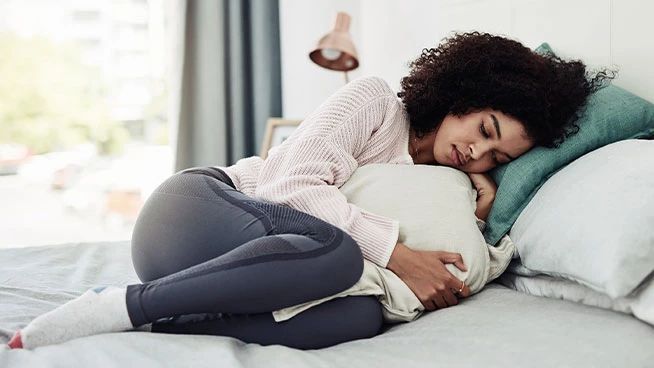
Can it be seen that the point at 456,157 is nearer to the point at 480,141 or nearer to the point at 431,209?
the point at 480,141

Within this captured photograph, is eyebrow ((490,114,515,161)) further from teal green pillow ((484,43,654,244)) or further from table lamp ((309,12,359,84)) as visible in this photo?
table lamp ((309,12,359,84))

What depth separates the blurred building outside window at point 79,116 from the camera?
9.93 feet

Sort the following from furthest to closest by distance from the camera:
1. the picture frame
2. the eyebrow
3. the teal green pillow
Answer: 1. the picture frame
2. the eyebrow
3. the teal green pillow

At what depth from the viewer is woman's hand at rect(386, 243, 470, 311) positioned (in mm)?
1164

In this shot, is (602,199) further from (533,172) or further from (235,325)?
(235,325)

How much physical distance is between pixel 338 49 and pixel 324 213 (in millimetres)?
1426

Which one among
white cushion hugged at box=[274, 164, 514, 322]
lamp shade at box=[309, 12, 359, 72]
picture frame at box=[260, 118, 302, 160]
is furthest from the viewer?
picture frame at box=[260, 118, 302, 160]

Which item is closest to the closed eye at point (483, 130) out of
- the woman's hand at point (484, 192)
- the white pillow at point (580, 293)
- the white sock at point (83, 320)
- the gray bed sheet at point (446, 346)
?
the woman's hand at point (484, 192)

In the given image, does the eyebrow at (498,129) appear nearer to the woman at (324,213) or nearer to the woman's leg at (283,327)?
the woman at (324,213)

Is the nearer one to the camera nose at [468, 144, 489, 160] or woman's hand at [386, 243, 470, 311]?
woman's hand at [386, 243, 470, 311]

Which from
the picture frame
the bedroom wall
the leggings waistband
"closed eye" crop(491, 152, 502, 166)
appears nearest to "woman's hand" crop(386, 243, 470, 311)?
"closed eye" crop(491, 152, 502, 166)

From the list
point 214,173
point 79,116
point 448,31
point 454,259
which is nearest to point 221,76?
point 79,116

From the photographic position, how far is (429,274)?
3.83 feet

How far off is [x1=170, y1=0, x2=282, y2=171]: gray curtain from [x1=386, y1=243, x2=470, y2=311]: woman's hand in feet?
7.13
